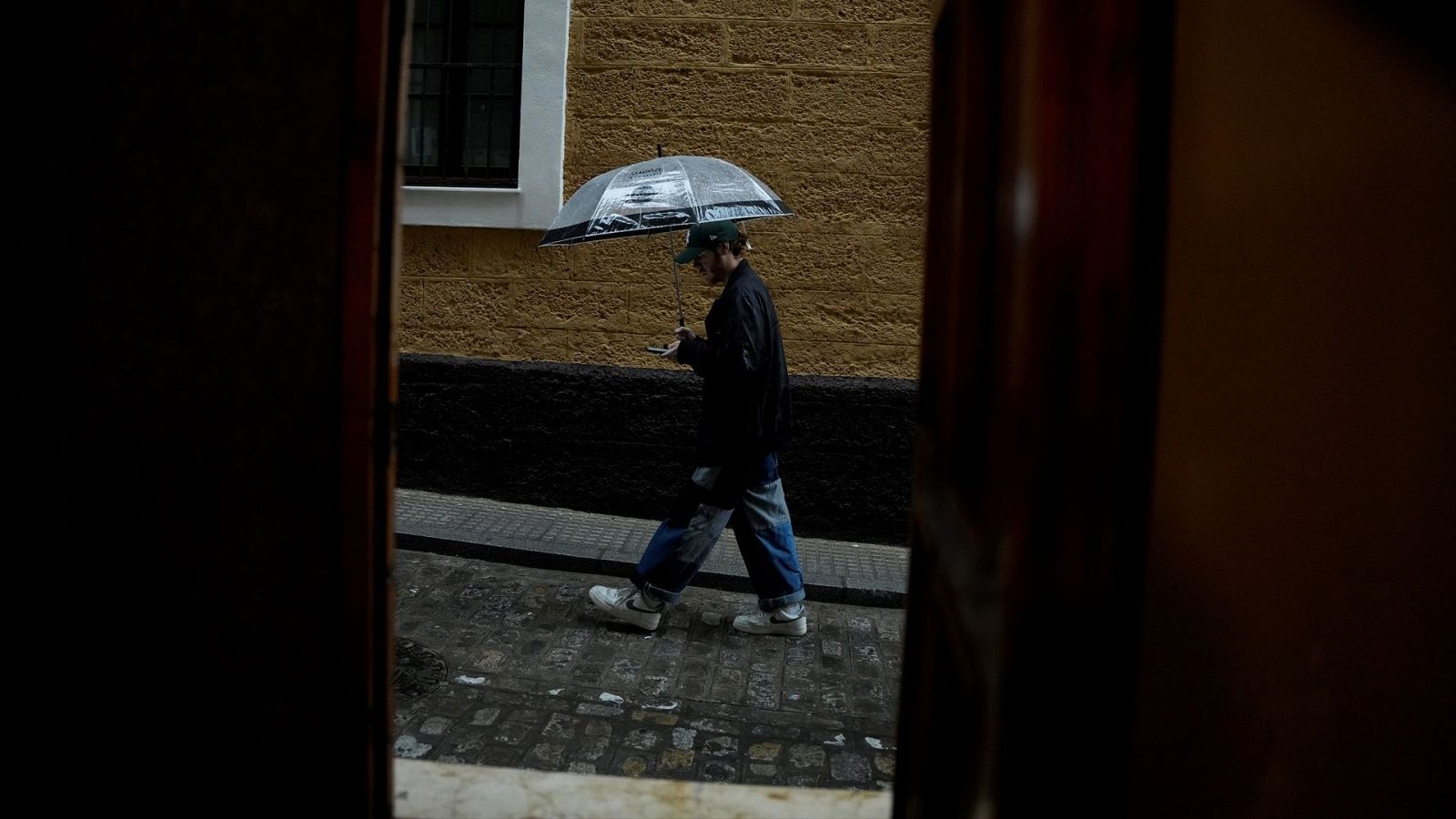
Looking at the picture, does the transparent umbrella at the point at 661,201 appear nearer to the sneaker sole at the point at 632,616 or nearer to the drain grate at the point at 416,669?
the sneaker sole at the point at 632,616

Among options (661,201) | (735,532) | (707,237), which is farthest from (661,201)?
(735,532)

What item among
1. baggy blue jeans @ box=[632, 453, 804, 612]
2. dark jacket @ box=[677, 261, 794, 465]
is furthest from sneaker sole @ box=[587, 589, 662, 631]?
dark jacket @ box=[677, 261, 794, 465]

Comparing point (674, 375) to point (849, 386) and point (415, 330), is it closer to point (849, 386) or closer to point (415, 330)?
point (849, 386)

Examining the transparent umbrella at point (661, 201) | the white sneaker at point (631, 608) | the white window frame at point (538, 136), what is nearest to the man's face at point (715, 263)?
the transparent umbrella at point (661, 201)

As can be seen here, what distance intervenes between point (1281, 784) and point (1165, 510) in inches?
13.7

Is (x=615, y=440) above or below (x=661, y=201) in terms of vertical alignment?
below

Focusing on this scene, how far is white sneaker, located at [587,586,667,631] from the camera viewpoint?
531 cm

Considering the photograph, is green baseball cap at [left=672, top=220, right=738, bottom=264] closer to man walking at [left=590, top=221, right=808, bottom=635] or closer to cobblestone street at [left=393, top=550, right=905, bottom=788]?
man walking at [left=590, top=221, right=808, bottom=635]

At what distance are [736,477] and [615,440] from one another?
229 centimetres

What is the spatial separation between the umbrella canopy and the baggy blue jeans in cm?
114

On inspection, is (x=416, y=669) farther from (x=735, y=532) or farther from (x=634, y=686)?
(x=735, y=532)

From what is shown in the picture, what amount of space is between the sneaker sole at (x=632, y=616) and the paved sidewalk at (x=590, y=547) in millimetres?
877

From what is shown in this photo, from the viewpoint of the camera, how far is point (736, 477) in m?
5.28

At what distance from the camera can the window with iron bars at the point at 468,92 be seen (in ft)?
25.6
